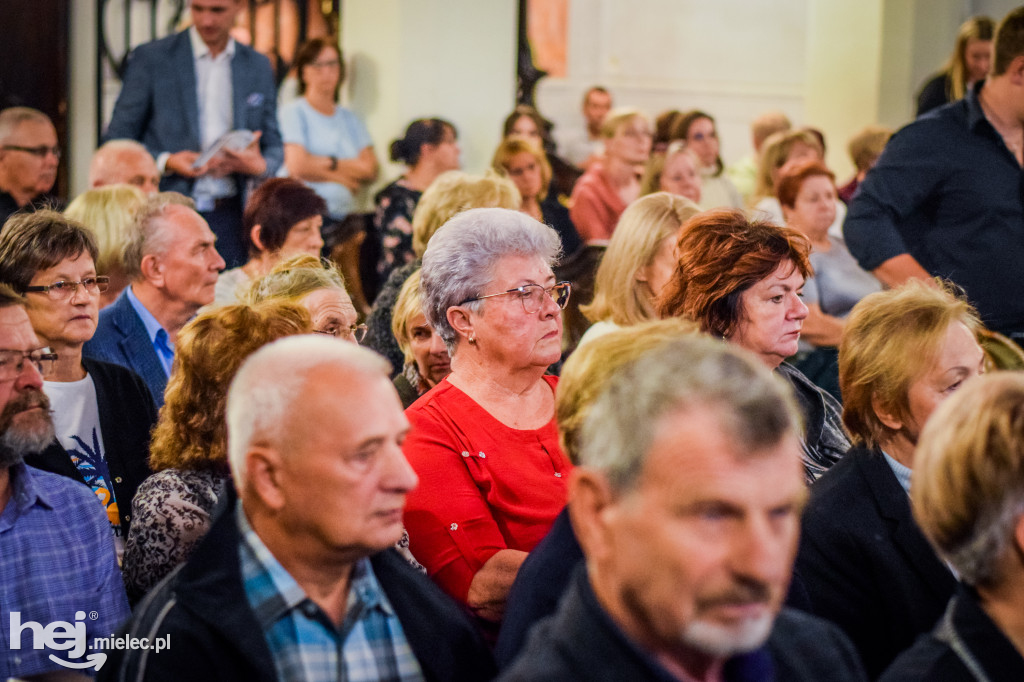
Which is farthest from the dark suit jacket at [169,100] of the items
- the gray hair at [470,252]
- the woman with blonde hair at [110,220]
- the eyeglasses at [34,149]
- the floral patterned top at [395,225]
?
the gray hair at [470,252]

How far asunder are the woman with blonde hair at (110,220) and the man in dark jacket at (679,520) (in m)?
2.85

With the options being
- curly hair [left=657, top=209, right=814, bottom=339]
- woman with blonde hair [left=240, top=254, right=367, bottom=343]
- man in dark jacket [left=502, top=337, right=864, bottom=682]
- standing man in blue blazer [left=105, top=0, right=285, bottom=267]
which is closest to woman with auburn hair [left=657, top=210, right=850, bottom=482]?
curly hair [left=657, top=209, right=814, bottom=339]

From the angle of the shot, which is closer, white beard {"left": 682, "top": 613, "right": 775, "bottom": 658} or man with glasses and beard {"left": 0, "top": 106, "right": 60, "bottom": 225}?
white beard {"left": 682, "top": 613, "right": 775, "bottom": 658}

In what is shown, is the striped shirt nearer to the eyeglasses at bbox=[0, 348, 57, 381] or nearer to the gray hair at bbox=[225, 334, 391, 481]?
the gray hair at bbox=[225, 334, 391, 481]

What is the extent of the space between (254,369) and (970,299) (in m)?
2.90

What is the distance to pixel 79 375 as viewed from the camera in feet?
9.34

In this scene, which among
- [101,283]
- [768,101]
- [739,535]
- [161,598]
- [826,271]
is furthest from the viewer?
[768,101]

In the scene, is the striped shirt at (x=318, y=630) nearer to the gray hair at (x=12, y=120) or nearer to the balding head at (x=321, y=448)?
the balding head at (x=321, y=448)

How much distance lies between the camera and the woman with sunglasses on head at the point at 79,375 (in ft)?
9.01

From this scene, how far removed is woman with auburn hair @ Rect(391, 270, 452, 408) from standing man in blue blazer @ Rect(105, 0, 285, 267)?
1.83 meters

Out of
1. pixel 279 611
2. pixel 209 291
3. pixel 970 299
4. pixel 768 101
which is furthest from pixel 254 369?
pixel 768 101

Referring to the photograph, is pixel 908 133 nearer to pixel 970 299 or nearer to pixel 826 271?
pixel 970 299

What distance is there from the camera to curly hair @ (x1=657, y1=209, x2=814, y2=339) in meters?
2.77

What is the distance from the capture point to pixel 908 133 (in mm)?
3912
